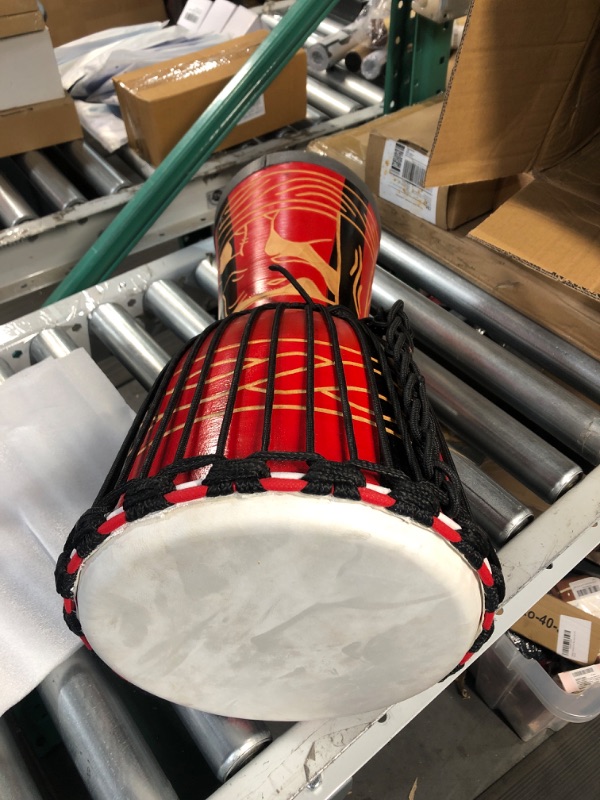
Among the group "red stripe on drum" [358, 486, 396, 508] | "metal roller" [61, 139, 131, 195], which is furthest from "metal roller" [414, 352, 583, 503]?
"metal roller" [61, 139, 131, 195]

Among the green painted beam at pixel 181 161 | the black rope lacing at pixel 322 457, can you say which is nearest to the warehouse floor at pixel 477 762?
the black rope lacing at pixel 322 457

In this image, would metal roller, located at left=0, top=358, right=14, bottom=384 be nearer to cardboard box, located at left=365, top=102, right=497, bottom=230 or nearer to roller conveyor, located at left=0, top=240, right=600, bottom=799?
roller conveyor, located at left=0, top=240, right=600, bottom=799

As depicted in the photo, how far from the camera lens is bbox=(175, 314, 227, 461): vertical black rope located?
608 millimetres

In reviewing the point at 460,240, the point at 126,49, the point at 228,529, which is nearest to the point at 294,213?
the point at 460,240

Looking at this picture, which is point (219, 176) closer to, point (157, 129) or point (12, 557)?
point (157, 129)

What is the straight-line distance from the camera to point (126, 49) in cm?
170

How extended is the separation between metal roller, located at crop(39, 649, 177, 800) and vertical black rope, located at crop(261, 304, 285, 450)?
379mm

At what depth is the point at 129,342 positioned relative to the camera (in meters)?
1.10

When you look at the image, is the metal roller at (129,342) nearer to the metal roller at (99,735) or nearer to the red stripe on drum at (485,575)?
the metal roller at (99,735)

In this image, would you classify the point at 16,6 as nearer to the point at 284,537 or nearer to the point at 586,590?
the point at 284,537

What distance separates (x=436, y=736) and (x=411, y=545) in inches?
35.6

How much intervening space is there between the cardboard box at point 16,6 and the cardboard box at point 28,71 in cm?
4

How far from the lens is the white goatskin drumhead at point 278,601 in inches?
19.3

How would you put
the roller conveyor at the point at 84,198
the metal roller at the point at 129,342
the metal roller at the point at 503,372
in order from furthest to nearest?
the roller conveyor at the point at 84,198 → the metal roller at the point at 129,342 → the metal roller at the point at 503,372
